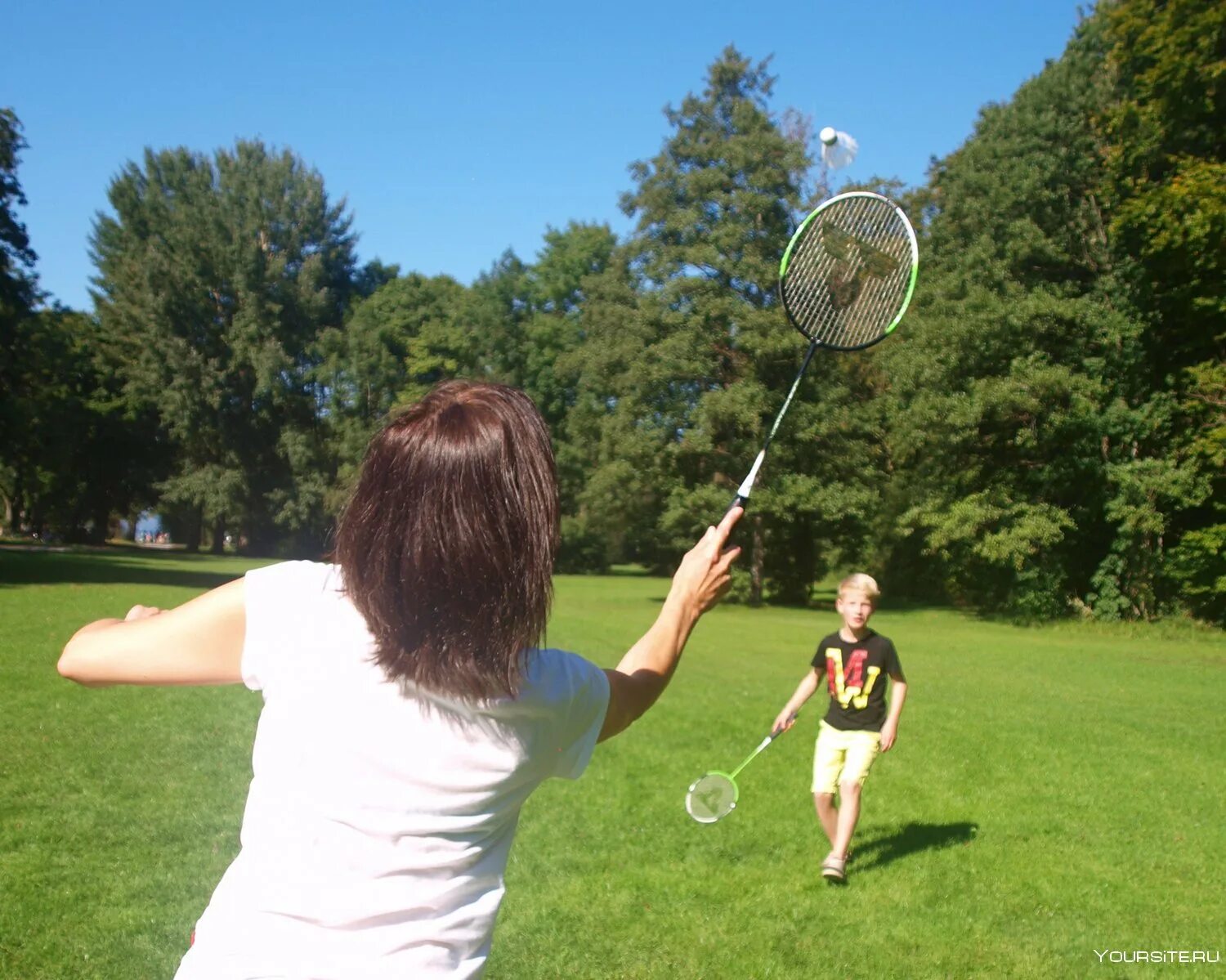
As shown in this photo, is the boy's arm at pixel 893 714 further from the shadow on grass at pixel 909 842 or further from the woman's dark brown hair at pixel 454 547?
the woman's dark brown hair at pixel 454 547

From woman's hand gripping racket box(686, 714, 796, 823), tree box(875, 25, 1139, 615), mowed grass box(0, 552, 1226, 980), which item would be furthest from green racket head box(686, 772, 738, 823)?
tree box(875, 25, 1139, 615)

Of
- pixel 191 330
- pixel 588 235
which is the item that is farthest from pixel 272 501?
pixel 588 235

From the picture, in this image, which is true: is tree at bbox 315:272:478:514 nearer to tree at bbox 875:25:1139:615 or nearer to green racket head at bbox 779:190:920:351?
tree at bbox 875:25:1139:615

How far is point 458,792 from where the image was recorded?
194 cm

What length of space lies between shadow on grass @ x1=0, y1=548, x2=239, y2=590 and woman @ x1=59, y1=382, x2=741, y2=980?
2844 centimetres

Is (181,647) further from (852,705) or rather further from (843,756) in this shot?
(843,756)

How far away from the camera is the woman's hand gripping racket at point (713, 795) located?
311 inches

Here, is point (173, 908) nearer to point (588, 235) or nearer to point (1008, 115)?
point (1008, 115)

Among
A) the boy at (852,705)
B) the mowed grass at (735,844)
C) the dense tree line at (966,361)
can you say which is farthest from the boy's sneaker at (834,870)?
the dense tree line at (966,361)

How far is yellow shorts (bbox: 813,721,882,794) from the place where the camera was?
25.3 feet

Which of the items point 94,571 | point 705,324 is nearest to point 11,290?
→ point 94,571

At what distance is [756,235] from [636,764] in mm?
27763

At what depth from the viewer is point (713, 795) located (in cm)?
819

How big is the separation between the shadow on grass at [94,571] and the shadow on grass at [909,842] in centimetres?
2342
